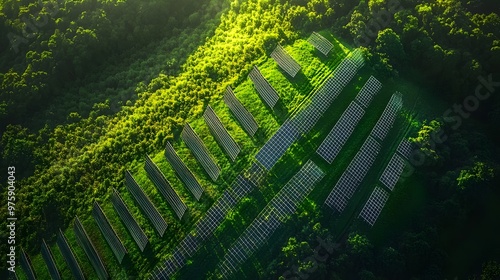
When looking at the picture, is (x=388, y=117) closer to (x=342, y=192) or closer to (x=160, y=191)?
(x=342, y=192)

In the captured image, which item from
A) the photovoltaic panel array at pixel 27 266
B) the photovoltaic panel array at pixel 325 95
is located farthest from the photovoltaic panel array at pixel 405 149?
the photovoltaic panel array at pixel 27 266

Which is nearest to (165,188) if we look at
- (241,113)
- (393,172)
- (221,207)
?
(221,207)

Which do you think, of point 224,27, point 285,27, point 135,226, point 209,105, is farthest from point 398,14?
point 135,226

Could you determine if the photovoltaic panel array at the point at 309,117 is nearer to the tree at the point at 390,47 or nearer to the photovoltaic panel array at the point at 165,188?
the tree at the point at 390,47

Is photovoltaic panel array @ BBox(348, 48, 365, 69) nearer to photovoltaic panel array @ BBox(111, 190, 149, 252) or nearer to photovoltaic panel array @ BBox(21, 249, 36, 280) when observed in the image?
photovoltaic panel array @ BBox(111, 190, 149, 252)

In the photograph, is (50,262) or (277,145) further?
(277,145)

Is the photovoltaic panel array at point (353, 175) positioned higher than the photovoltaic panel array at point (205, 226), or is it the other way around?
the photovoltaic panel array at point (353, 175)

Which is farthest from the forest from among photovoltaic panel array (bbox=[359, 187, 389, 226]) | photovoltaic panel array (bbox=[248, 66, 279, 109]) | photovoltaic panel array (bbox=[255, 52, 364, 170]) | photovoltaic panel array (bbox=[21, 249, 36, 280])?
photovoltaic panel array (bbox=[255, 52, 364, 170])

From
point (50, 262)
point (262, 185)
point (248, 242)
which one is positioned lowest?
point (50, 262)
